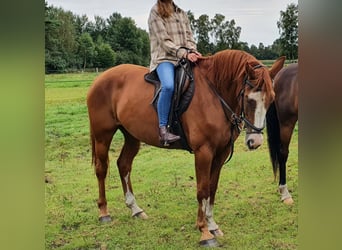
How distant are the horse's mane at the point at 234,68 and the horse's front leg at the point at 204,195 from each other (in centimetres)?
38

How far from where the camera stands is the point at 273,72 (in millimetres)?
2439

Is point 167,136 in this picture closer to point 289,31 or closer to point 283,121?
point 283,121

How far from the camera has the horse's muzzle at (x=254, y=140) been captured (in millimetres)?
2398

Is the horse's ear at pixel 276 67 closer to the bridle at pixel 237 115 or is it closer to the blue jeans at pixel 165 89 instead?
the bridle at pixel 237 115

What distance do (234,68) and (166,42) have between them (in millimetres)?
385

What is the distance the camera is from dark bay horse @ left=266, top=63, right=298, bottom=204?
2602mm

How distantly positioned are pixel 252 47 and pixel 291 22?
26cm

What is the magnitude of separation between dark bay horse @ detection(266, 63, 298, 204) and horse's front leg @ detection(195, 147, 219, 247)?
40 cm

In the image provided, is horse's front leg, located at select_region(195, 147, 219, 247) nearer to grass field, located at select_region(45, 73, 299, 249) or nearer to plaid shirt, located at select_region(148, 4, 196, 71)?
grass field, located at select_region(45, 73, 299, 249)

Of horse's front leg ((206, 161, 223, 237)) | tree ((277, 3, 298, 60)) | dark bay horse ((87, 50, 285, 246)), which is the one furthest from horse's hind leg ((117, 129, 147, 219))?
tree ((277, 3, 298, 60))

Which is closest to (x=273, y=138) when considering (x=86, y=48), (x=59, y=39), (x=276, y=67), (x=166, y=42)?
(x=276, y=67)
